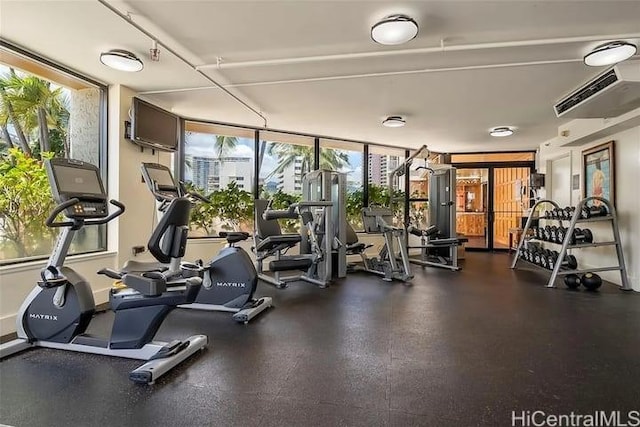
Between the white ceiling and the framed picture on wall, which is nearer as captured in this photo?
the white ceiling

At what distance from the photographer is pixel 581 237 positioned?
5.08 m

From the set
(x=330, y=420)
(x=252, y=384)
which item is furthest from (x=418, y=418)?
(x=252, y=384)

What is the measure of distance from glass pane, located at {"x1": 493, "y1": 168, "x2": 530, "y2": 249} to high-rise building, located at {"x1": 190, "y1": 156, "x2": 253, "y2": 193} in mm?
6023

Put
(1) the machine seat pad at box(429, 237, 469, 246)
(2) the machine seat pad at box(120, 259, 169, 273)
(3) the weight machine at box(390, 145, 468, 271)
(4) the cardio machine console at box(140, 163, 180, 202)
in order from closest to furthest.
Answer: (2) the machine seat pad at box(120, 259, 169, 273) → (4) the cardio machine console at box(140, 163, 180, 202) → (1) the machine seat pad at box(429, 237, 469, 246) → (3) the weight machine at box(390, 145, 468, 271)

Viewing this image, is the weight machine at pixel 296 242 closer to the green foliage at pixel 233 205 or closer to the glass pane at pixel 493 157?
the green foliage at pixel 233 205

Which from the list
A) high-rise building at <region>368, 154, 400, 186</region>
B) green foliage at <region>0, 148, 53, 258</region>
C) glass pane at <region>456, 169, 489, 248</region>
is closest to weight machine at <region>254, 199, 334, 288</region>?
green foliage at <region>0, 148, 53, 258</region>

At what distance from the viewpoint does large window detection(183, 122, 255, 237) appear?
5.80 m

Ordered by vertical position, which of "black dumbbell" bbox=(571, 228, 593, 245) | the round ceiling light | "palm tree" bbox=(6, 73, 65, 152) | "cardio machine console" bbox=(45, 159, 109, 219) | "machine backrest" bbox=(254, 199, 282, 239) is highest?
the round ceiling light

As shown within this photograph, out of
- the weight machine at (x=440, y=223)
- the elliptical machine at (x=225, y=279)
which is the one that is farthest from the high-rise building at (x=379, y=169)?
the elliptical machine at (x=225, y=279)

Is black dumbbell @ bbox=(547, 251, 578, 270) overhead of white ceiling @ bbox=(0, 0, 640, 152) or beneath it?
beneath

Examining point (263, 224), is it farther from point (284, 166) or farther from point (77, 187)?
point (77, 187)

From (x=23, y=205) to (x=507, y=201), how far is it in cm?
907

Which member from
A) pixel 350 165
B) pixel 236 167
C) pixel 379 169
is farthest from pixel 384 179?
pixel 236 167

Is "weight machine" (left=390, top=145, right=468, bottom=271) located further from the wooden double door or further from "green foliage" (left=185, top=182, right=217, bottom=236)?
"green foliage" (left=185, top=182, right=217, bottom=236)
